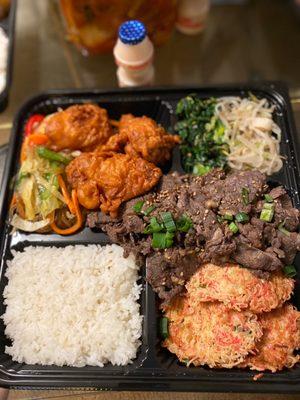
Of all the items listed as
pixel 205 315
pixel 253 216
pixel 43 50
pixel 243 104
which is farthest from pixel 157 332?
pixel 43 50

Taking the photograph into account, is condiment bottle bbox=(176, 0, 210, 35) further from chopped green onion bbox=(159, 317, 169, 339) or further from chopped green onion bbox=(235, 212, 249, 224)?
chopped green onion bbox=(159, 317, 169, 339)

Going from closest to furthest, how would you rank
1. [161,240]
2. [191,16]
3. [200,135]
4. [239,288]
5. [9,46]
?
[239,288] < [161,240] < [200,135] < [9,46] < [191,16]

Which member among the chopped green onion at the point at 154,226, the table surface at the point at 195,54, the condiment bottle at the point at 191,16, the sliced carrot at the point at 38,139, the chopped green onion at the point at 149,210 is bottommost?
the chopped green onion at the point at 154,226

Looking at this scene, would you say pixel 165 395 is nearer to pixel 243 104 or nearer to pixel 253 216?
pixel 253 216

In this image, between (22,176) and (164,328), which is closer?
(164,328)

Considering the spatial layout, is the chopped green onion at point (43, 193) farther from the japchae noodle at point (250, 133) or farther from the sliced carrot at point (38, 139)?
the japchae noodle at point (250, 133)

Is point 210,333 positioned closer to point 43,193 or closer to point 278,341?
point 278,341

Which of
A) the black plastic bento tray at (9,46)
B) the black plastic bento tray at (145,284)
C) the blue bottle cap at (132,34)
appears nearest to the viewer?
the black plastic bento tray at (145,284)

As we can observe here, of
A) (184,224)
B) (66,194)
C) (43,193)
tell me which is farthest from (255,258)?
(43,193)

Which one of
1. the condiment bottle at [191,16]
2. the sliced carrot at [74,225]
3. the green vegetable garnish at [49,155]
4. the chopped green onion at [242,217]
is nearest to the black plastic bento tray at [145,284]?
the sliced carrot at [74,225]
